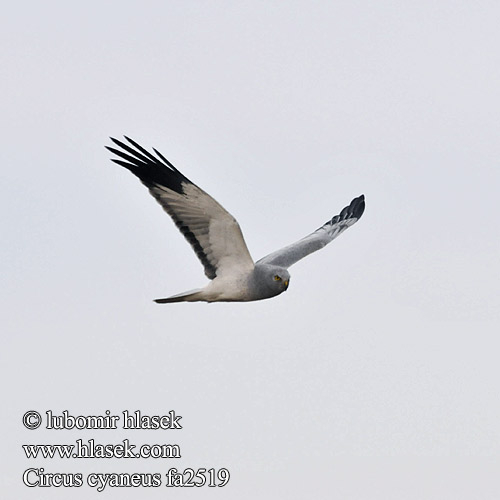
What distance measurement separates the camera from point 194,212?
21000 mm

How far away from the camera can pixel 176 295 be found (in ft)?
70.0

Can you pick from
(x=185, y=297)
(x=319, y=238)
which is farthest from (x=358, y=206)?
(x=185, y=297)

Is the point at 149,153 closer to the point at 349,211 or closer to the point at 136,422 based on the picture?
the point at 136,422

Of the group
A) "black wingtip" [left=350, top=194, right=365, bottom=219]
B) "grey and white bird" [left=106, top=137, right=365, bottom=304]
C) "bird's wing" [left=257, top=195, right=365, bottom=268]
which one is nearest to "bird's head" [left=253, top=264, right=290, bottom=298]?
"grey and white bird" [left=106, top=137, right=365, bottom=304]

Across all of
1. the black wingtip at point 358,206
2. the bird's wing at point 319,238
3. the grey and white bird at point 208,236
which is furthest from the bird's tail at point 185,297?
the black wingtip at point 358,206

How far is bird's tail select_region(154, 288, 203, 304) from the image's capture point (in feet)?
69.6

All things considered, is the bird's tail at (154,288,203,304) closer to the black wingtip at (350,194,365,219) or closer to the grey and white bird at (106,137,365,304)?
the grey and white bird at (106,137,365,304)

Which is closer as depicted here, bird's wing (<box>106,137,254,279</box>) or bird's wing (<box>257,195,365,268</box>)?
bird's wing (<box>106,137,254,279</box>)

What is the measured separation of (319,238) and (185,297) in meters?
4.65

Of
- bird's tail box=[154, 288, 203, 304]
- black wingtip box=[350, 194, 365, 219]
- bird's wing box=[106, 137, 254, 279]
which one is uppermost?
black wingtip box=[350, 194, 365, 219]

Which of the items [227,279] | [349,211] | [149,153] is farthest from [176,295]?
[349,211]

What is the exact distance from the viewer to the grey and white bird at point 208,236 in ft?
68.2

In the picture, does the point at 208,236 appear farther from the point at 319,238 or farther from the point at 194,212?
the point at 319,238

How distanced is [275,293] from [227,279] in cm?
90
